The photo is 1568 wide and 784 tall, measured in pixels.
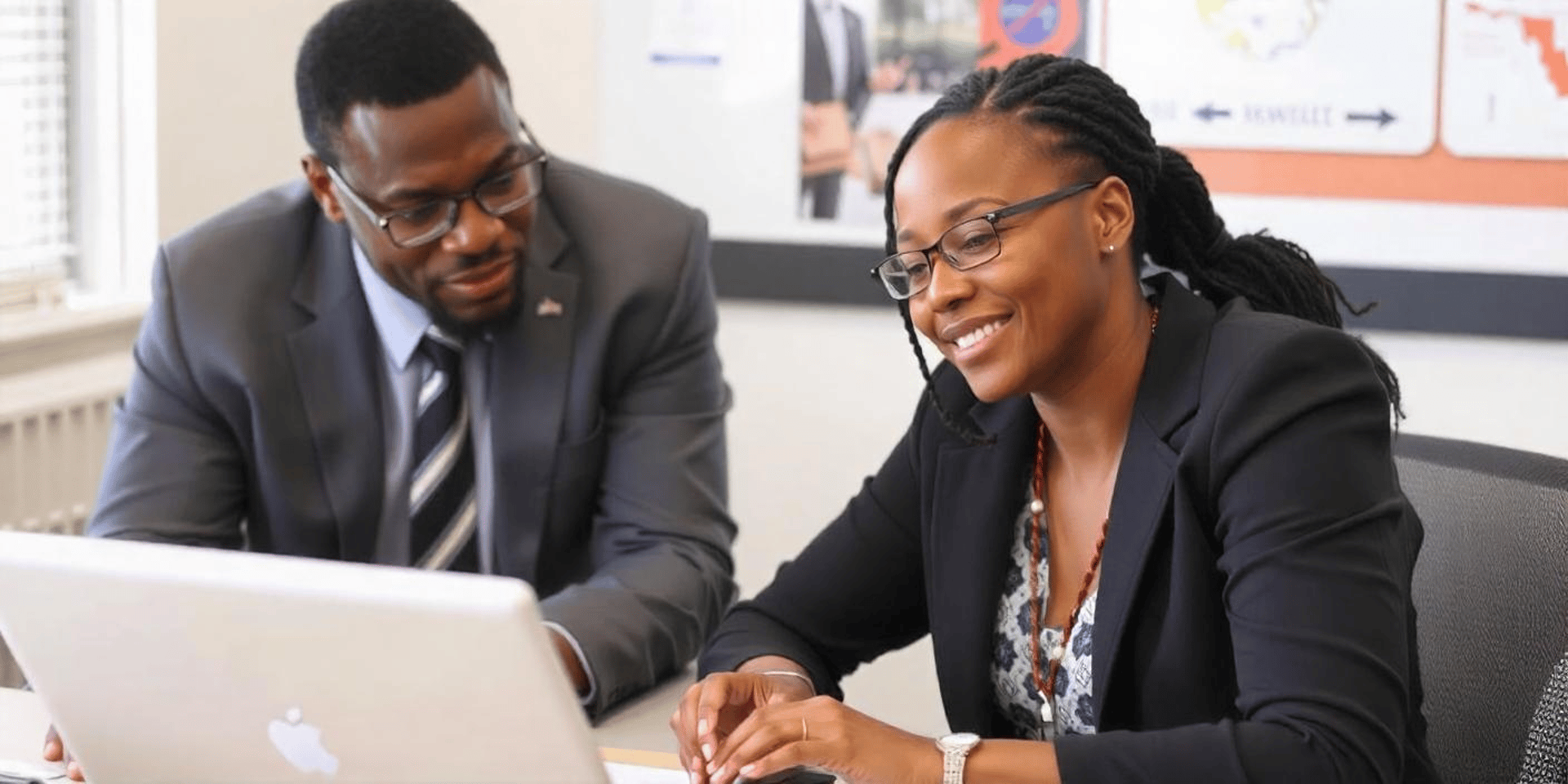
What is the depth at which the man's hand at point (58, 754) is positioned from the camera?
1.60 meters

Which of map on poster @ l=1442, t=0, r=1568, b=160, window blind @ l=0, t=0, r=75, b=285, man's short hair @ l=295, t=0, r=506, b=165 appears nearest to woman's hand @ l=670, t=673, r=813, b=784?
man's short hair @ l=295, t=0, r=506, b=165

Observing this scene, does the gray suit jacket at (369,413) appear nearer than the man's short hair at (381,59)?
No

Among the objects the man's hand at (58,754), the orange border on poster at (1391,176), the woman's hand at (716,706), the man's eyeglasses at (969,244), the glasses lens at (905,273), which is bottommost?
the man's hand at (58,754)

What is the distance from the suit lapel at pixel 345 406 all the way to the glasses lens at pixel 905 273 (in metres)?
0.77

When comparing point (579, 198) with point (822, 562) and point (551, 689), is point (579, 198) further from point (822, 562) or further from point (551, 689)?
point (551, 689)

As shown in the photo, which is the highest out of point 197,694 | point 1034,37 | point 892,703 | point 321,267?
point 1034,37

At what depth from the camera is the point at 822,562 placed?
1.97m

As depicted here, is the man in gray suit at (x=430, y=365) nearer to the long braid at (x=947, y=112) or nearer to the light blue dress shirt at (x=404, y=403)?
the light blue dress shirt at (x=404, y=403)

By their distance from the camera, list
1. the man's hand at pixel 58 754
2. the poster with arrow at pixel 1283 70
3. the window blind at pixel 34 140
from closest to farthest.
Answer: the man's hand at pixel 58 754
the poster with arrow at pixel 1283 70
the window blind at pixel 34 140

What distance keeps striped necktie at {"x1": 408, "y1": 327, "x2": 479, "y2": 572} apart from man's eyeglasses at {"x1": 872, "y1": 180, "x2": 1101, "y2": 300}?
0.74 metres

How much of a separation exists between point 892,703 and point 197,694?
7.30 feet

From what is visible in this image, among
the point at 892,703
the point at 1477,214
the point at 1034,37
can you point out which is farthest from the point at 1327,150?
the point at 892,703

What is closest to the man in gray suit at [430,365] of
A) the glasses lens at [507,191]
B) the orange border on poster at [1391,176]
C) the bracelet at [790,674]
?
the glasses lens at [507,191]

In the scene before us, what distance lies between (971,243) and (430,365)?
849 millimetres
